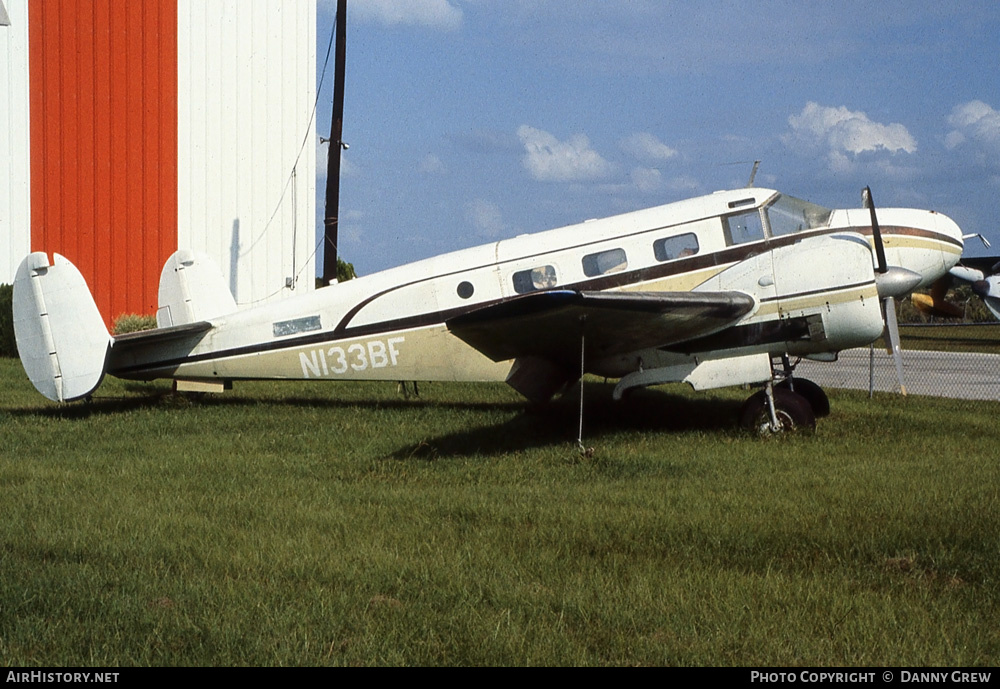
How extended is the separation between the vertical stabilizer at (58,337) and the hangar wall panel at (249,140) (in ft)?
32.1

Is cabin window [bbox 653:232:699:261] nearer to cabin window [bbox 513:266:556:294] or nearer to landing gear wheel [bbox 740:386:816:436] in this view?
cabin window [bbox 513:266:556:294]

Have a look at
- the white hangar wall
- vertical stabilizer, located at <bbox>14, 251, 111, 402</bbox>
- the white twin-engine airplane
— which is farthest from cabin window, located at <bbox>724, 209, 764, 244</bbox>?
the white hangar wall

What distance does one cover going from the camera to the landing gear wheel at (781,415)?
919 cm

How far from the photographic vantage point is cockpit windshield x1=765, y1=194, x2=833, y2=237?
31.6ft

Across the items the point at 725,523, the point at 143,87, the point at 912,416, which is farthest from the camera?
the point at 143,87

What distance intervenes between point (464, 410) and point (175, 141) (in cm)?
1263

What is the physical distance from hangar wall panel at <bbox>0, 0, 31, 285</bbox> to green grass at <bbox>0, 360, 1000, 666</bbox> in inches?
457

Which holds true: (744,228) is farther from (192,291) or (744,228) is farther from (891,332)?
(192,291)

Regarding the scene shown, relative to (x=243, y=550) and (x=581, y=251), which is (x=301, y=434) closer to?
(x=581, y=251)

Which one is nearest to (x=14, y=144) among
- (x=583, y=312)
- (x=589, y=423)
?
(x=589, y=423)

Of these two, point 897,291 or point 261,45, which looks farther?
point 261,45

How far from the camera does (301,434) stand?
939 cm
